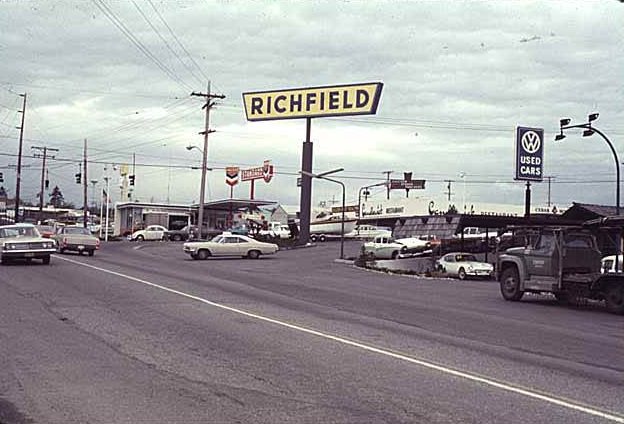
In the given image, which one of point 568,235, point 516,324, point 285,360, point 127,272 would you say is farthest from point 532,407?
point 127,272

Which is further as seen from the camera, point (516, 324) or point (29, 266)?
point (29, 266)

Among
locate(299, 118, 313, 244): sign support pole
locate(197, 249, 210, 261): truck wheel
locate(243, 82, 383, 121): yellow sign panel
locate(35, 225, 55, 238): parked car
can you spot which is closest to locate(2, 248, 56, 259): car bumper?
locate(35, 225, 55, 238): parked car

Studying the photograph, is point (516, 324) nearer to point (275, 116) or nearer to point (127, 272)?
point (127, 272)

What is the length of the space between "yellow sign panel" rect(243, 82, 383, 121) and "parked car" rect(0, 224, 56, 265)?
104 ft

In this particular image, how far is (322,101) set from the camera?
197 feet

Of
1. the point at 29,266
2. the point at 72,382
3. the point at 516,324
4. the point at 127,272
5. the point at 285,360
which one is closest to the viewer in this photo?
the point at 72,382

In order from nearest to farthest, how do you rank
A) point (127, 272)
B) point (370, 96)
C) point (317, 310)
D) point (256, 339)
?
point (256, 339) < point (317, 310) < point (127, 272) < point (370, 96)

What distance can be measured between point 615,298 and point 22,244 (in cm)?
2097

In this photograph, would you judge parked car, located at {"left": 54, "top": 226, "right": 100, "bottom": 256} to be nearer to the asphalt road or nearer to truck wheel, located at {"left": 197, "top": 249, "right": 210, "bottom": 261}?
truck wheel, located at {"left": 197, "top": 249, "right": 210, "bottom": 261}

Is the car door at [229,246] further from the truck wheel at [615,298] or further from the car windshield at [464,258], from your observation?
the truck wheel at [615,298]

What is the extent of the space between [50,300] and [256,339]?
7462 mm

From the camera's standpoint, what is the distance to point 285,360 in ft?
35.1

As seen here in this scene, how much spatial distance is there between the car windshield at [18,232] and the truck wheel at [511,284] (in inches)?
709

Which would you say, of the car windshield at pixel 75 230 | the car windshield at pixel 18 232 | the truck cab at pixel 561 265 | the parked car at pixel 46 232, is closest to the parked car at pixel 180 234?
the parked car at pixel 46 232
